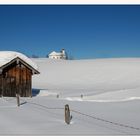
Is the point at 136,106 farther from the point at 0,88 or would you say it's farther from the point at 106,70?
the point at 106,70

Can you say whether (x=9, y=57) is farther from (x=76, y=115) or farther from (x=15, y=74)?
(x=76, y=115)

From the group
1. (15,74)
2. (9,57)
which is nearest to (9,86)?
(15,74)

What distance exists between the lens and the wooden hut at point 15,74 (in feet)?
110

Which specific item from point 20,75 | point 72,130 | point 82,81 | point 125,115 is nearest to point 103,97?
point 20,75

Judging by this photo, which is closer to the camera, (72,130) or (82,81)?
(72,130)

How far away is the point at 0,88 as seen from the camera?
109ft

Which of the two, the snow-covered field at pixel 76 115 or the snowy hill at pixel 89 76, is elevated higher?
the snowy hill at pixel 89 76

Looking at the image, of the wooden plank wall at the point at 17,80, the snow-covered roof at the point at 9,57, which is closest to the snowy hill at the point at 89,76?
the wooden plank wall at the point at 17,80

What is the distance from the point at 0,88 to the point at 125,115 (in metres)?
16.1

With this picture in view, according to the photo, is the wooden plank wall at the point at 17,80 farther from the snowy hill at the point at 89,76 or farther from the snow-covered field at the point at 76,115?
the snowy hill at the point at 89,76

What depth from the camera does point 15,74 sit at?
1359 inches

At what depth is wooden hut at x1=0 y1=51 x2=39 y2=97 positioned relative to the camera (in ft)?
110

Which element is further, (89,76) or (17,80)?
(89,76)

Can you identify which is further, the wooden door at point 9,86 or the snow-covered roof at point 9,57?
the wooden door at point 9,86
